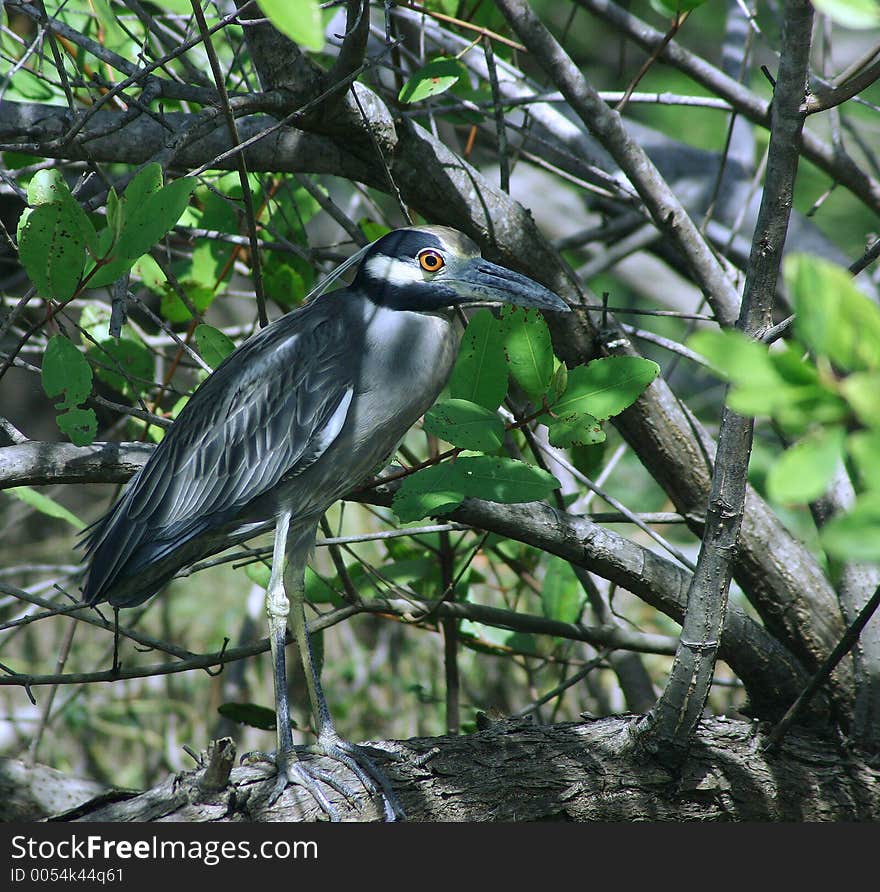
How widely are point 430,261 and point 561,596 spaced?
1.02 meters

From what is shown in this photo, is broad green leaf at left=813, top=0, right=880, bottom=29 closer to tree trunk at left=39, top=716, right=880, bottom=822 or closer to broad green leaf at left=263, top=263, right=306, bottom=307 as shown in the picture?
tree trunk at left=39, top=716, right=880, bottom=822

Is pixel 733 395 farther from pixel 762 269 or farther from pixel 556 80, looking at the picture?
pixel 556 80

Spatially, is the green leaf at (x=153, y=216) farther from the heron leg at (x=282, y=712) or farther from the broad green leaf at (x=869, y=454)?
the broad green leaf at (x=869, y=454)

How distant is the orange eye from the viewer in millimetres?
2400

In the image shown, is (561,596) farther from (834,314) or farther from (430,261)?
(834,314)

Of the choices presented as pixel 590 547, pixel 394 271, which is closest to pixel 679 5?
pixel 394 271

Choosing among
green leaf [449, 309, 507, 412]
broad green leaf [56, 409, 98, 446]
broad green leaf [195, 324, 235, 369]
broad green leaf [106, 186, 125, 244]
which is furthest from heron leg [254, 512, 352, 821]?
broad green leaf [106, 186, 125, 244]

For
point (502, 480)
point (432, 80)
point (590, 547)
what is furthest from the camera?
point (590, 547)

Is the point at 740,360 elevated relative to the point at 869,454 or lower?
elevated

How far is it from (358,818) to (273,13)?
169 cm

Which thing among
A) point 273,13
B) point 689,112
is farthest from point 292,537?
point 689,112

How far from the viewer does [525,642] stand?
9.57 feet

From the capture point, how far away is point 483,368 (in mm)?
1885

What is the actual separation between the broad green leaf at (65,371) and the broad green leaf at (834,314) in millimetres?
1442
